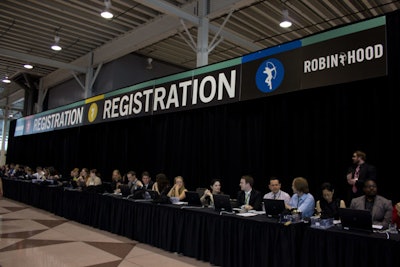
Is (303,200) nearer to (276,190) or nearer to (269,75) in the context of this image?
(276,190)

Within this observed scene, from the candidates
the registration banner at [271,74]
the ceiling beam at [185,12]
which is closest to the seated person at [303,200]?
the registration banner at [271,74]

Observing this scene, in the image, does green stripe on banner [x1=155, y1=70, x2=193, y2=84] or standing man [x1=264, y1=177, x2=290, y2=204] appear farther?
green stripe on banner [x1=155, y1=70, x2=193, y2=84]

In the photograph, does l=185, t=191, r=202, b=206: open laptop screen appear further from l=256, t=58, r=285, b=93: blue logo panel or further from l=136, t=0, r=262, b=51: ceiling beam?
l=136, t=0, r=262, b=51: ceiling beam

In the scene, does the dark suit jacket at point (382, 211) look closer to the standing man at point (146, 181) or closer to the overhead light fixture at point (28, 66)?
the standing man at point (146, 181)

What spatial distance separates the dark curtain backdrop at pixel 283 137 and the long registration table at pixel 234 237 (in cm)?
170

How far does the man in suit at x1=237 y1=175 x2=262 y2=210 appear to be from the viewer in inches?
175

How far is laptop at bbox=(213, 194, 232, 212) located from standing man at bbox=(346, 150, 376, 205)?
5.33 ft

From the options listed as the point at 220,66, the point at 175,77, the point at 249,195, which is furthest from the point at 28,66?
the point at 249,195

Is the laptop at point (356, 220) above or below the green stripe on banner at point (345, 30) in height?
below

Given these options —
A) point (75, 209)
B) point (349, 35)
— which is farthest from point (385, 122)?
point (75, 209)

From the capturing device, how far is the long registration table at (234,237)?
8.91 feet

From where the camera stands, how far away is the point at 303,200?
13.1ft

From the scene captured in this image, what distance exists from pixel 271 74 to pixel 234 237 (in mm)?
2589

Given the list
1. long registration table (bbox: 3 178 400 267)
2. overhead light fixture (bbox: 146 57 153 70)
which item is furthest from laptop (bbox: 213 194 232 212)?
overhead light fixture (bbox: 146 57 153 70)
